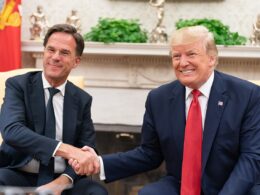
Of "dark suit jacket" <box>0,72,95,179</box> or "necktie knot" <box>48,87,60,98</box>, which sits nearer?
"dark suit jacket" <box>0,72,95,179</box>

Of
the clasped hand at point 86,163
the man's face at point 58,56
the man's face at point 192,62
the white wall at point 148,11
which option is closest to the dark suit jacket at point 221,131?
the man's face at point 192,62

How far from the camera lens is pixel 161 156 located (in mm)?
2371

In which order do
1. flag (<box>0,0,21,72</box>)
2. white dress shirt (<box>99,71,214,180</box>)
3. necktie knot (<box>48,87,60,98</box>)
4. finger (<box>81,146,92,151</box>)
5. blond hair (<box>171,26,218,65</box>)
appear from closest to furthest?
blond hair (<box>171,26,218,65</box>)
white dress shirt (<box>99,71,214,180</box>)
finger (<box>81,146,92,151</box>)
necktie knot (<box>48,87,60,98</box>)
flag (<box>0,0,21,72</box>)

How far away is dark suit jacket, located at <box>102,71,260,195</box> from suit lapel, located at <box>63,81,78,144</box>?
1.15 ft

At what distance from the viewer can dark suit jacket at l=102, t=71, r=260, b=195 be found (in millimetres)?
2107

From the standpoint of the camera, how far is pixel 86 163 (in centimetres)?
223

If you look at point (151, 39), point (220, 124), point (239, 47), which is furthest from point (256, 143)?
point (151, 39)

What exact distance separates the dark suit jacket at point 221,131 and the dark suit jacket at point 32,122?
34 cm

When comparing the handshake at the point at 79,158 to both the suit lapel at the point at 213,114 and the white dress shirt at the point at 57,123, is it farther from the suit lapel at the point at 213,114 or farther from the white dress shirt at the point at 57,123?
the suit lapel at the point at 213,114

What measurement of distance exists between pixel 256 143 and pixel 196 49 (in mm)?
454

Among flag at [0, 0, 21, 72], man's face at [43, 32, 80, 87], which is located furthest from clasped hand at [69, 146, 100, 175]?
flag at [0, 0, 21, 72]

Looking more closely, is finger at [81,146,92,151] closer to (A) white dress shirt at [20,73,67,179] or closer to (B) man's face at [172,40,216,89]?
(A) white dress shirt at [20,73,67,179]

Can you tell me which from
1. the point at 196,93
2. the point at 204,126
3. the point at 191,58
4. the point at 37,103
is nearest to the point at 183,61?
the point at 191,58

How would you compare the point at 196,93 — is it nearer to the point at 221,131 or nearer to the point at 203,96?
the point at 203,96
